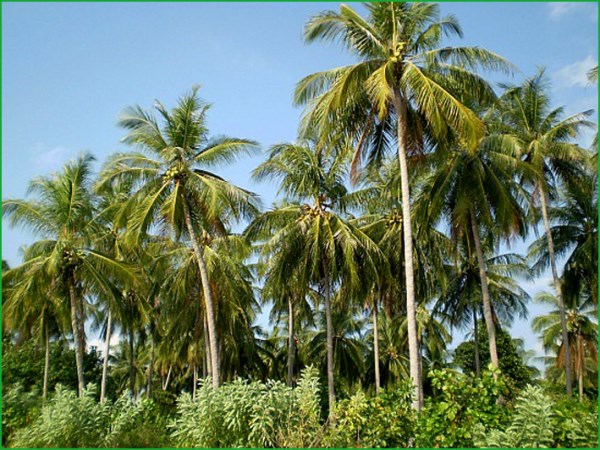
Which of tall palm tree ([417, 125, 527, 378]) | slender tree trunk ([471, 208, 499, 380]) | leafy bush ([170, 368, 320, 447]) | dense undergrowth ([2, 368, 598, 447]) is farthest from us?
tall palm tree ([417, 125, 527, 378])

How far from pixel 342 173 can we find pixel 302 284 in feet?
14.2

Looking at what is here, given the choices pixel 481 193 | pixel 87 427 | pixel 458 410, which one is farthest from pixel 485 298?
pixel 87 427

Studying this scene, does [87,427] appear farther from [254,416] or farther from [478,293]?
[478,293]

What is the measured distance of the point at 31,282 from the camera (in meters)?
17.9

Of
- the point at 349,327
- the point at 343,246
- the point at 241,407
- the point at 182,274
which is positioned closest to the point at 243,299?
the point at 182,274

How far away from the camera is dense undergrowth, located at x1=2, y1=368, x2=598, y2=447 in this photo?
29.2 ft

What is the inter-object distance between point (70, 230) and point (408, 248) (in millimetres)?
10955

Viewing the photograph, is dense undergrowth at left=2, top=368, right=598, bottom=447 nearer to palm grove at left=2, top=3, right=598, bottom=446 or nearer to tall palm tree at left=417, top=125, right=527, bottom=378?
palm grove at left=2, top=3, right=598, bottom=446

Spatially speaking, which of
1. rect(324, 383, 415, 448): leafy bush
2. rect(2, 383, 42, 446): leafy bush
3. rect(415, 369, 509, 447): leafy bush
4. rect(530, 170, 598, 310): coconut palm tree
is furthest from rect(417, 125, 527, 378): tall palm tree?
rect(2, 383, 42, 446): leafy bush

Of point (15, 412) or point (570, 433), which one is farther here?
point (15, 412)

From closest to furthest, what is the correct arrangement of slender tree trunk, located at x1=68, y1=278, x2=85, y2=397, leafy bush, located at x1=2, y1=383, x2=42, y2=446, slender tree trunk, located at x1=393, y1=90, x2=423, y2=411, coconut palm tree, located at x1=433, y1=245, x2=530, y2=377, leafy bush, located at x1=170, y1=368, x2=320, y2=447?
leafy bush, located at x1=170, y1=368, x2=320, y2=447
slender tree trunk, located at x1=393, y1=90, x2=423, y2=411
leafy bush, located at x1=2, y1=383, x2=42, y2=446
slender tree trunk, located at x1=68, y1=278, x2=85, y2=397
coconut palm tree, located at x1=433, y1=245, x2=530, y2=377

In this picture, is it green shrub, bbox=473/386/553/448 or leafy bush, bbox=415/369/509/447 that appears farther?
leafy bush, bbox=415/369/509/447

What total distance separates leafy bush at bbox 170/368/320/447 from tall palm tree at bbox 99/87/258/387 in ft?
17.7

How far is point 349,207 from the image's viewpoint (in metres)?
Result: 22.1
